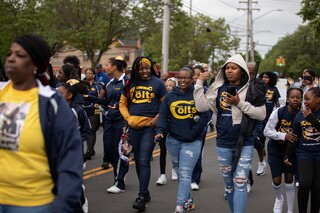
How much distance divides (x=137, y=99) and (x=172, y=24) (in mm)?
32500

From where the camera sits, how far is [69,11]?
108 feet

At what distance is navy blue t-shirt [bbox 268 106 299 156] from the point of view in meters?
6.98

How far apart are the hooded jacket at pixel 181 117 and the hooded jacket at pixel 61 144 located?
11.9 feet

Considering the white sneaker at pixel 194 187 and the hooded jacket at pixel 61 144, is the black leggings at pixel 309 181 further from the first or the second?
the hooded jacket at pixel 61 144

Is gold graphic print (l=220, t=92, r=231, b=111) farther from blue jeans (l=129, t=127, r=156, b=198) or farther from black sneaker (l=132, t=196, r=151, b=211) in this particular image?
black sneaker (l=132, t=196, r=151, b=211)

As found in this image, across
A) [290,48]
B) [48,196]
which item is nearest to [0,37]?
[48,196]

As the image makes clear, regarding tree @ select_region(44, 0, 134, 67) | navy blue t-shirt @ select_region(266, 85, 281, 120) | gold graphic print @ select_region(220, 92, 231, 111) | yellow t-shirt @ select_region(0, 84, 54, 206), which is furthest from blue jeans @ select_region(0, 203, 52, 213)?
tree @ select_region(44, 0, 134, 67)

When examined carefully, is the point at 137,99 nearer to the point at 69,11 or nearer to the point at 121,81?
the point at 121,81

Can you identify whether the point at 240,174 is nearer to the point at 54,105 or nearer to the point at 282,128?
the point at 282,128

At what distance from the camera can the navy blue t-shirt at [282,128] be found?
6.98m

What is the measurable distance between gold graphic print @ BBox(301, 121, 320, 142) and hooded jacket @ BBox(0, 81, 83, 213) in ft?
12.3

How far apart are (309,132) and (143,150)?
2198 millimetres

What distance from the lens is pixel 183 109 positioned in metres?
6.89

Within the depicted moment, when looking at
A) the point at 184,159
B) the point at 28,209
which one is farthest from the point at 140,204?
the point at 28,209
